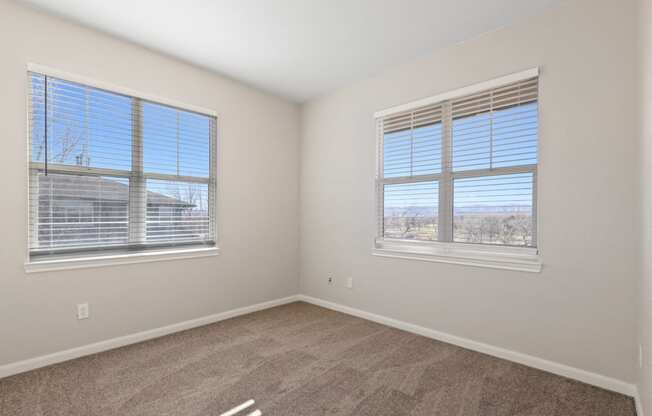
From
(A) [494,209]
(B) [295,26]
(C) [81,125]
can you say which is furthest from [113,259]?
(A) [494,209]

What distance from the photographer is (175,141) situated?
131 inches

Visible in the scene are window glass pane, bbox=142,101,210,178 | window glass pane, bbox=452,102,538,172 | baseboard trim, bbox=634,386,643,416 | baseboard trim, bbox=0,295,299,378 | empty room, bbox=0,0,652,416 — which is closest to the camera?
baseboard trim, bbox=634,386,643,416

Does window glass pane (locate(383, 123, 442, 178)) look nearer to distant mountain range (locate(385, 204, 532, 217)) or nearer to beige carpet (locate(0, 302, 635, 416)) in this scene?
distant mountain range (locate(385, 204, 532, 217))

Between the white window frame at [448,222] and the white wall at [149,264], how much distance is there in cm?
133

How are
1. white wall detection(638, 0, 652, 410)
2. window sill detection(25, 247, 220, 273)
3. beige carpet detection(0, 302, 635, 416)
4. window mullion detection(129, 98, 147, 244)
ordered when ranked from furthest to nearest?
1. window mullion detection(129, 98, 147, 244)
2. window sill detection(25, 247, 220, 273)
3. beige carpet detection(0, 302, 635, 416)
4. white wall detection(638, 0, 652, 410)

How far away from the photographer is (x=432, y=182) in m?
3.19

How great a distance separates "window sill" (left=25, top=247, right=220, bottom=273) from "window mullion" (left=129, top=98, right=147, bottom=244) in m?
0.16

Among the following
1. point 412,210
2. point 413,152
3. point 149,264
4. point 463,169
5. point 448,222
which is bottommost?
point 149,264

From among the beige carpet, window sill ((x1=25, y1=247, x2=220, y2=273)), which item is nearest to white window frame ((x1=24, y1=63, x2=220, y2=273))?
window sill ((x1=25, y1=247, x2=220, y2=273))

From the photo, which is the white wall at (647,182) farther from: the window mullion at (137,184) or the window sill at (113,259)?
the window mullion at (137,184)

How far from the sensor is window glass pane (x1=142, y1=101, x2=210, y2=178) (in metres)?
3.12

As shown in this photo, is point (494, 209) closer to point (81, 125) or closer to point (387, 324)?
point (387, 324)

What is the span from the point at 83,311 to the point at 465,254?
10.7 feet

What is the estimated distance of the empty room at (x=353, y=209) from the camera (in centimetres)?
214
